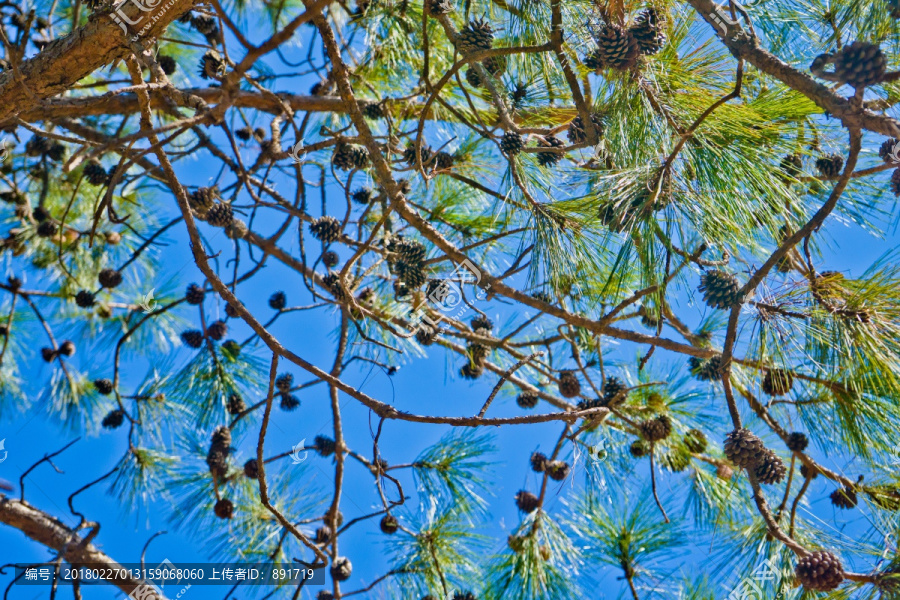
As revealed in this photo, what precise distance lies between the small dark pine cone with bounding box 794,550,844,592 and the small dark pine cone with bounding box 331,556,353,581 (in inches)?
33.2

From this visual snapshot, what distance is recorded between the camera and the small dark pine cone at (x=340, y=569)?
135 centimetres

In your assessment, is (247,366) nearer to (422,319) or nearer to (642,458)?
(422,319)

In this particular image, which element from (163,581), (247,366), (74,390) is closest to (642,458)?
(247,366)

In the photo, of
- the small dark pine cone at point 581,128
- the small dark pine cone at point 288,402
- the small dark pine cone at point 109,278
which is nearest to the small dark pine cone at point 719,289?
the small dark pine cone at point 581,128

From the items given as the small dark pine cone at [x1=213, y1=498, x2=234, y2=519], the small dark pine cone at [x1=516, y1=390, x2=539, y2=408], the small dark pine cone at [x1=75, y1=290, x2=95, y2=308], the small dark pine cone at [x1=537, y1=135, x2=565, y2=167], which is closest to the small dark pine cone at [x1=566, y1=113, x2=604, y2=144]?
the small dark pine cone at [x1=537, y1=135, x2=565, y2=167]

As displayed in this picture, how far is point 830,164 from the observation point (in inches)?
46.9

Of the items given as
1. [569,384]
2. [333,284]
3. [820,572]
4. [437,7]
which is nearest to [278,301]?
[333,284]

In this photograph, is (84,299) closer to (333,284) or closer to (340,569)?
(333,284)

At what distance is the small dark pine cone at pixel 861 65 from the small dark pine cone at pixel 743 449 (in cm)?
49

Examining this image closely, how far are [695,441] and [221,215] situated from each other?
1.10m

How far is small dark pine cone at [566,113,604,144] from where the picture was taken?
1.10m

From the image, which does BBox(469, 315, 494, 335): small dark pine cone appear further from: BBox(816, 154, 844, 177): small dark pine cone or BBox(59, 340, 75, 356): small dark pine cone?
BBox(59, 340, 75, 356): small dark pine cone

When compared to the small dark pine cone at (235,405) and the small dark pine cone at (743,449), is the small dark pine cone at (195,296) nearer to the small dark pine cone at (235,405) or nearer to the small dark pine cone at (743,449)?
the small dark pine cone at (235,405)

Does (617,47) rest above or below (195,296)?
below
